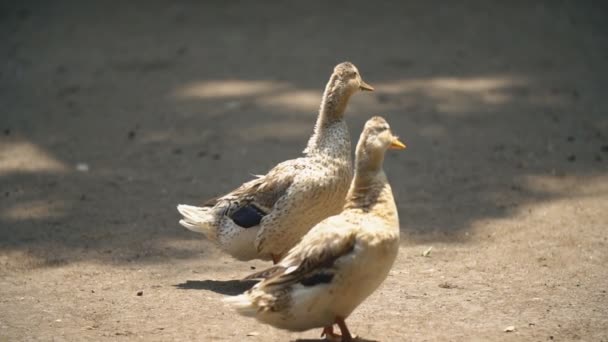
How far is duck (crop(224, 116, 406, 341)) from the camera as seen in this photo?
183 inches

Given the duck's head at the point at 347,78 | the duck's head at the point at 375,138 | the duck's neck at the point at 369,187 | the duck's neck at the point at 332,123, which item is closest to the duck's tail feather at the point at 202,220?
the duck's neck at the point at 332,123

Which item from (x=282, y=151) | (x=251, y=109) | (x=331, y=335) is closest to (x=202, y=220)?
(x=331, y=335)

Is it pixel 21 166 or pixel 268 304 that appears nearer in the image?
pixel 268 304

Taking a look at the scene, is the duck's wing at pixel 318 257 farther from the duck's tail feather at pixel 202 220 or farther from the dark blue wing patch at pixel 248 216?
the duck's tail feather at pixel 202 220

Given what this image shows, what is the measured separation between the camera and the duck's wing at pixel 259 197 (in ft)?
19.3

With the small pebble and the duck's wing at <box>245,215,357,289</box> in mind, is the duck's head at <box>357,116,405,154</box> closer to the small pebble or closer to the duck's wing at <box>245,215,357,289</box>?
the duck's wing at <box>245,215,357,289</box>

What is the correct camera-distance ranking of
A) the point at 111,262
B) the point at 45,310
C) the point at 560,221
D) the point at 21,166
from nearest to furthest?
the point at 45,310 → the point at 111,262 → the point at 560,221 → the point at 21,166

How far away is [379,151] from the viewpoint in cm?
490

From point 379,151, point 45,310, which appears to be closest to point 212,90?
point 45,310

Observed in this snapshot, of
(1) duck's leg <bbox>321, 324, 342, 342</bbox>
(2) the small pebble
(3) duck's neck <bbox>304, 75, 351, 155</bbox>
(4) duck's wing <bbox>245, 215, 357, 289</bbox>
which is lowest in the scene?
(2) the small pebble

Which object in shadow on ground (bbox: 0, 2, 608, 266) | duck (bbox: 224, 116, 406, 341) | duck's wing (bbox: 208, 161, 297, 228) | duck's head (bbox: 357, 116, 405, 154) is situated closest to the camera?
duck (bbox: 224, 116, 406, 341)

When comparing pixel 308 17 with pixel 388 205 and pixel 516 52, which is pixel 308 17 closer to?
pixel 516 52

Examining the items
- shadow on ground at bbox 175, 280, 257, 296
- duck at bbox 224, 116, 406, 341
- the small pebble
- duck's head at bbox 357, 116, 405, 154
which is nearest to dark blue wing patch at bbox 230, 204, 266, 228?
shadow on ground at bbox 175, 280, 257, 296

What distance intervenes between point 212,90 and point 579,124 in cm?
356
